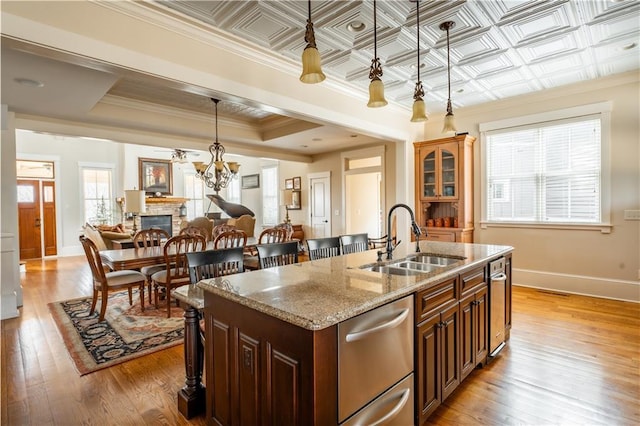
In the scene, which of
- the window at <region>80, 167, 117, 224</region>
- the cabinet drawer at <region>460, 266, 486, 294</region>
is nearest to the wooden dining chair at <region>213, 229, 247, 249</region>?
the cabinet drawer at <region>460, 266, 486, 294</region>

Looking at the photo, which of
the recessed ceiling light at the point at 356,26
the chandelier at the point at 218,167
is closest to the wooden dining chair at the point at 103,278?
the chandelier at the point at 218,167

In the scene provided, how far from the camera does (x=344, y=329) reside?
4.19 ft

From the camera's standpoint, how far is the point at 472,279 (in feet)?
7.37

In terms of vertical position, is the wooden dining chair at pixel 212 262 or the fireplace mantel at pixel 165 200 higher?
the fireplace mantel at pixel 165 200

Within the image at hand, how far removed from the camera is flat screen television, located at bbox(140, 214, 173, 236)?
9.85 m

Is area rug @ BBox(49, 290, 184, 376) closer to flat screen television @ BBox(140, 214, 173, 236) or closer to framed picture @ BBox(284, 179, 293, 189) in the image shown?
framed picture @ BBox(284, 179, 293, 189)

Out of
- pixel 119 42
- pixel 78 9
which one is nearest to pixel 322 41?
pixel 119 42

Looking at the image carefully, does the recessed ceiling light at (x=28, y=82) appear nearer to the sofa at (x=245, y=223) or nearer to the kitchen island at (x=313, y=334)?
the kitchen island at (x=313, y=334)

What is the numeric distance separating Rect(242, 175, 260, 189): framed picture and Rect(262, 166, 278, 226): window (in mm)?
323

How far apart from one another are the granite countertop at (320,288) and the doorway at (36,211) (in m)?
9.09

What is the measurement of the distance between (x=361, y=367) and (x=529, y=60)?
401cm

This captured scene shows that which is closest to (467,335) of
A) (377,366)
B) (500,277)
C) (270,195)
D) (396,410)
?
(500,277)

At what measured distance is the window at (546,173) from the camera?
4.35 meters

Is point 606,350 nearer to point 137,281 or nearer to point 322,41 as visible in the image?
point 322,41
